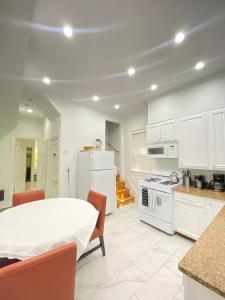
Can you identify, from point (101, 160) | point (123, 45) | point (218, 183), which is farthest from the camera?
point (101, 160)

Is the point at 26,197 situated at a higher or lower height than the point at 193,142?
lower

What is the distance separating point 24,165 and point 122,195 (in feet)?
15.3

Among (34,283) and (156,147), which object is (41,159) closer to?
(156,147)

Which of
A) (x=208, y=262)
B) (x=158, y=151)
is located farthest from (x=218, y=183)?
(x=208, y=262)

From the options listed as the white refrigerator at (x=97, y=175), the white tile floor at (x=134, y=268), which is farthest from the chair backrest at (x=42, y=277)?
the white refrigerator at (x=97, y=175)

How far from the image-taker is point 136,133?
493 cm

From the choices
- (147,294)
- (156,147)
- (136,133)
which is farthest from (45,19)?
(136,133)

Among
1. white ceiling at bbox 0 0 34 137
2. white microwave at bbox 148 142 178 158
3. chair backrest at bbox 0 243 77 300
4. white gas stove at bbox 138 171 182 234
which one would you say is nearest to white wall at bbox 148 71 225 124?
white microwave at bbox 148 142 178 158

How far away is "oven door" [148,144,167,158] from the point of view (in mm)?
3315

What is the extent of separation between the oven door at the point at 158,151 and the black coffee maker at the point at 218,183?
1.03 metres

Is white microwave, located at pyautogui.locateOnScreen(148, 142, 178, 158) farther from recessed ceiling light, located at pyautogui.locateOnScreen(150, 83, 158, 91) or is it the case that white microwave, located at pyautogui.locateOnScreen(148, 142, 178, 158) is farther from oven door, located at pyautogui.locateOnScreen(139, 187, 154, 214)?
recessed ceiling light, located at pyautogui.locateOnScreen(150, 83, 158, 91)

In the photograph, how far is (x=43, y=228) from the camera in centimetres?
137

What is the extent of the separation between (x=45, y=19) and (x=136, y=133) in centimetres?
379

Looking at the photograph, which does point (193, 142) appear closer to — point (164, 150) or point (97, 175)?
point (164, 150)
